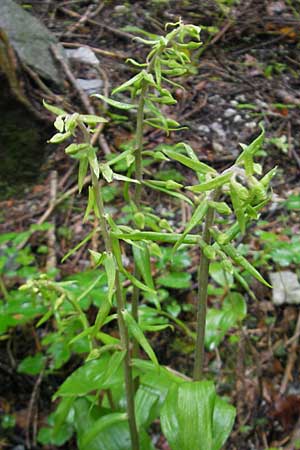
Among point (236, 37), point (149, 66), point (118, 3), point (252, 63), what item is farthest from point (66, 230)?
point (118, 3)

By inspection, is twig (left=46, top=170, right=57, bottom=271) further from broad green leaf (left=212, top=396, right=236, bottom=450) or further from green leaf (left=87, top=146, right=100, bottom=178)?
green leaf (left=87, top=146, right=100, bottom=178)

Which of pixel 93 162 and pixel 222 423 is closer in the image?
pixel 93 162

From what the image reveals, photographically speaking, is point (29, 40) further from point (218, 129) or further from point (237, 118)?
point (237, 118)

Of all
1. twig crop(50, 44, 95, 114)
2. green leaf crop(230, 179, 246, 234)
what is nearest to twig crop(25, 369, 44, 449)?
green leaf crop(230, 179, 246, 234)

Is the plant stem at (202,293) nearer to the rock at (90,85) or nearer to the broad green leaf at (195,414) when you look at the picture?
the broad green leaf at (195,414)

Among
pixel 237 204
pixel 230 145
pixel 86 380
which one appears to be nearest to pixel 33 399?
pixel 86 380

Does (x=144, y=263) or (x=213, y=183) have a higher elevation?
(x=213, y=183)
